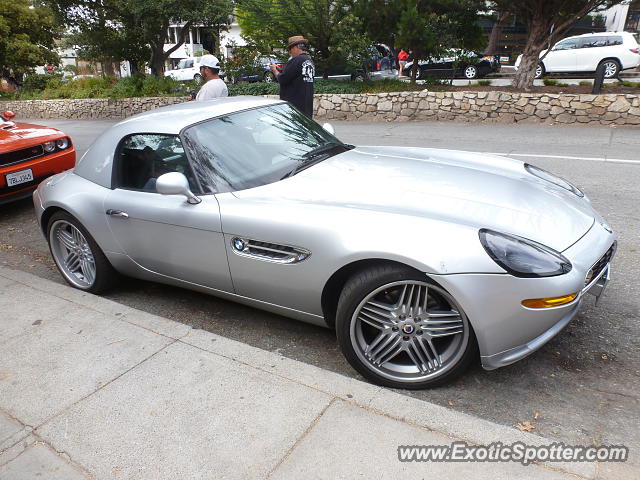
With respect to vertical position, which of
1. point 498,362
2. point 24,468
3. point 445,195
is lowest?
point 24,468

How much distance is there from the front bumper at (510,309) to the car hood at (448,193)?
240 mm

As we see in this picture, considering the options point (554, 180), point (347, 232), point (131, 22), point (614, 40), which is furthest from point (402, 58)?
point (347, 232)

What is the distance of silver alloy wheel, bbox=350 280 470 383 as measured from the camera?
2.47 metres

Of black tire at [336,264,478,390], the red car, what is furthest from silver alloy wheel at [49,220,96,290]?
the red car

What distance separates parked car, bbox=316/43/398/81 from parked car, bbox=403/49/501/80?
0.87m

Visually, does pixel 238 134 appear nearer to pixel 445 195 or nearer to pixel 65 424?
pixel 445 195

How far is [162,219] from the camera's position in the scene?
3.30 metres

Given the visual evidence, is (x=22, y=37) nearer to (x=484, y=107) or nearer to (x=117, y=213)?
(x=484, y=107)

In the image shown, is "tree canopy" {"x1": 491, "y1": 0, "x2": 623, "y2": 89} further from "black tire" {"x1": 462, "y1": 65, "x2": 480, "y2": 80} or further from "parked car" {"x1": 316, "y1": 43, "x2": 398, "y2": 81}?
"black tire" {"x1": 462, "y1": 65, "x2": 480, "y2": 80}

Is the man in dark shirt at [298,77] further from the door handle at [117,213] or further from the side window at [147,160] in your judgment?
the door handle at [117,213]

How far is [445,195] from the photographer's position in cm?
282

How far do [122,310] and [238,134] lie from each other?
1396 mm

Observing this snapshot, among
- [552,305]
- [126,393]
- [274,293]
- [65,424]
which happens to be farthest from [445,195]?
[65,424]

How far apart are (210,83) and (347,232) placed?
4.20 m
